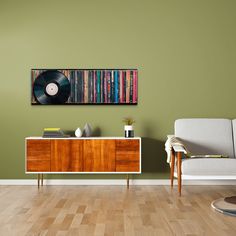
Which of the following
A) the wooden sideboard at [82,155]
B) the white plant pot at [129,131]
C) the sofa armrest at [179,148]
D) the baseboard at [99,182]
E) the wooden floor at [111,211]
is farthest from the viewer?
the baseboard at [99,182]

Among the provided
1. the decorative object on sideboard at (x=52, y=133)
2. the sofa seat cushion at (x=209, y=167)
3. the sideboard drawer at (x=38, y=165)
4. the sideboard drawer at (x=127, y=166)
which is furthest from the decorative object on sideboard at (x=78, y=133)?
the sofa seat cushion at (x=209, y=167)

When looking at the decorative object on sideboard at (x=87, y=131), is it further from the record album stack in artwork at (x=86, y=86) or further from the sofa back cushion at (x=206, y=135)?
the sofa back cushion at (x=206, y=135)

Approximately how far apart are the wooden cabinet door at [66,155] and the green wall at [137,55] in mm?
456

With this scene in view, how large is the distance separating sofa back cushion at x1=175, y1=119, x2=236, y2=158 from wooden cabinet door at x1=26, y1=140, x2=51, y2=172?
63.0 inches

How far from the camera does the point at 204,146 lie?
5.35m

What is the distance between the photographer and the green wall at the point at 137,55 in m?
5.74

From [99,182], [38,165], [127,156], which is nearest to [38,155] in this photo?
[38,165]

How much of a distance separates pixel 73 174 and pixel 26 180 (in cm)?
61

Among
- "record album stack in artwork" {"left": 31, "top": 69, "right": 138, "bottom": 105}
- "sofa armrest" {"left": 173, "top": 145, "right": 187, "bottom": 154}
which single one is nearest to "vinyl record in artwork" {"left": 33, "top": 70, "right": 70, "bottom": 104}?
"record album stack in artwork" {"left": 31, "top": 69, "right": 138, "bottom": 105}

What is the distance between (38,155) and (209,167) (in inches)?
80.4

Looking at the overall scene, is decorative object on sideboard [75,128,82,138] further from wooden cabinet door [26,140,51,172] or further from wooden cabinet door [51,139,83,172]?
wooden cabinet door [26,140,51,172]

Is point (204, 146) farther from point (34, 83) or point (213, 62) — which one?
point (34, 83)

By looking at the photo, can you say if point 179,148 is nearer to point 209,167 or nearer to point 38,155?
point 209,167

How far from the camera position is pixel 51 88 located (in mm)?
5730
